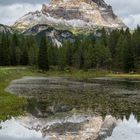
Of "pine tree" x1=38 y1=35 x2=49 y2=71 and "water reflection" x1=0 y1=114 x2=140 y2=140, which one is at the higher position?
"pine tree" x1=38 y1=35 x2=49 y2=71

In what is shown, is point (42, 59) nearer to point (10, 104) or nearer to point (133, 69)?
point (133, 69)

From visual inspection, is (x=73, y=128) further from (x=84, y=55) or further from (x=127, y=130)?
(x=84, y=55)

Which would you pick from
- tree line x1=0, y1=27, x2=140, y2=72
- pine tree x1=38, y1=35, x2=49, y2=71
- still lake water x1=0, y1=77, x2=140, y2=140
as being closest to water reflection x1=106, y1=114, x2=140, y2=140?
still lake water x1=0, y1=77, x2=140, y2=140

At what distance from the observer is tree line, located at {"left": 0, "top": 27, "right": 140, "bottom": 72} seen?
165m

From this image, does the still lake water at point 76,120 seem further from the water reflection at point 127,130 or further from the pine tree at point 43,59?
the pine tree at point 43,59

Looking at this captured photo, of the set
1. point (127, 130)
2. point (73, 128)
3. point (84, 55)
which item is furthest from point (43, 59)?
point (127, 130)

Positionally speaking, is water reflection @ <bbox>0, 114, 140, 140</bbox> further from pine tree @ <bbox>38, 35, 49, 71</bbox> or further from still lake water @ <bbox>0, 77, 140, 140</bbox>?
pine tree @ <bbox>38, 35, 49, 71</bbox>

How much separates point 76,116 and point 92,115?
1.86m

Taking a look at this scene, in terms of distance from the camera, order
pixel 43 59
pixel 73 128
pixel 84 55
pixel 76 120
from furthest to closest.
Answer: pixel 84 55
pixel 43 59
pixel 76 120
pixel 73 128

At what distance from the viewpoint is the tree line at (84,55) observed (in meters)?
165

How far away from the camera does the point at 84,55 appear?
17962 centimetres

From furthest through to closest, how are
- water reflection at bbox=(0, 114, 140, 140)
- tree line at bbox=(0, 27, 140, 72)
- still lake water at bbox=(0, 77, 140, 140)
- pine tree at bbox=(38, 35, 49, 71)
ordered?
tree line at bbox=(0, 27, 140, 72) < pine tree at bbox=(38, 35, 49, 71) < still lake water at bbox=(0, 77, 140, 140) < water reflection at bbox=(0, 114, 140, 140)

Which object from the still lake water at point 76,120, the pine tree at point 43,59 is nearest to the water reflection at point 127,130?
the still lake water at point 76,120

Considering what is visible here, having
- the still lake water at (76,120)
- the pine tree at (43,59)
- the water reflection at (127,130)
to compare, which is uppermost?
the pine tree at (43,59)
